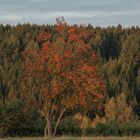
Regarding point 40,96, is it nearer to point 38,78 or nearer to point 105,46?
point 38,78

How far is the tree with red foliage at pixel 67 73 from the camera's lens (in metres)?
35.1

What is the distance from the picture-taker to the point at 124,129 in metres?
55.5

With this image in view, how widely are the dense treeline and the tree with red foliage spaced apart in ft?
4.86

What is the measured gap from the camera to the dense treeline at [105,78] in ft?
144

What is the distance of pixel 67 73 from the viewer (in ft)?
115

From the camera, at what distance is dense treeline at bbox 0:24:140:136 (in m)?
43.8

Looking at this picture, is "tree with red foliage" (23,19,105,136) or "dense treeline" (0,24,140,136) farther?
"dense treeline" (0,24,140,136)

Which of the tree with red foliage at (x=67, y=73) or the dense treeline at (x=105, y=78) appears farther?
the dense treeline at (x=105, y=78)

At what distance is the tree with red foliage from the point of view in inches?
1383

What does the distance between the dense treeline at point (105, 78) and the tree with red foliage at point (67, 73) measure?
→ 1481 mm

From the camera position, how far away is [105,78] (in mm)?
114375

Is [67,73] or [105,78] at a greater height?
[67,73]

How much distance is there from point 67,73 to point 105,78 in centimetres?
7982

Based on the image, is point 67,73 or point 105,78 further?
point 105,78
